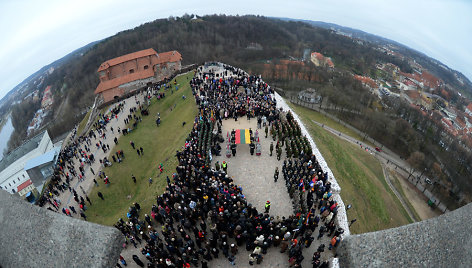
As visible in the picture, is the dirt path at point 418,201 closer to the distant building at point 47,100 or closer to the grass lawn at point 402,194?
the grass lawn at point 402,194

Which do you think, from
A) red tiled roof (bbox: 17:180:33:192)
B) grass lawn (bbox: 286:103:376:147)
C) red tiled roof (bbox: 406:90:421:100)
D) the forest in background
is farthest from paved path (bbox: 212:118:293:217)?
red tiled roof (bbox: 406:90:421:100)

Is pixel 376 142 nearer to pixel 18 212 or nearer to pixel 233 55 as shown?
pixel 18 212

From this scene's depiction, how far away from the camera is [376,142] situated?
5206 centimetres

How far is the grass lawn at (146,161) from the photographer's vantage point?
2094 centimetres

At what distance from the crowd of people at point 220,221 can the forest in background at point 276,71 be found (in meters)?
39.3

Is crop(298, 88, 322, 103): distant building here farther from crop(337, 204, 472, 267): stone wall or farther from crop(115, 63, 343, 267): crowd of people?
crop(337, 204, 472, 267): stone wall

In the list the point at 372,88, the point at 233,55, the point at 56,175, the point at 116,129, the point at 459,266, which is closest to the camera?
the point at 459,266

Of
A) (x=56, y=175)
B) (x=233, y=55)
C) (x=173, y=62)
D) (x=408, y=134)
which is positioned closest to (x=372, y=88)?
(x=408, y=134)

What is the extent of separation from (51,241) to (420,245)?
1731 cm

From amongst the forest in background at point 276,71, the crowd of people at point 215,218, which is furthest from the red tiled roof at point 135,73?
the crowd of people at point 215,218

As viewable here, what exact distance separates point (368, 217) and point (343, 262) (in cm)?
1303

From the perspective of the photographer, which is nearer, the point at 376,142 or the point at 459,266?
the point at 459,266

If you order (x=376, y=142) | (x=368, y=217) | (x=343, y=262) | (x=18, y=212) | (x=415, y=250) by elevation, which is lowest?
(x=376, y=142)

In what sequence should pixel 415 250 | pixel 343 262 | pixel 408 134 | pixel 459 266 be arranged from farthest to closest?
pixel 408 134
pixel 343 262
pixel 415 250
pixel 459 266
